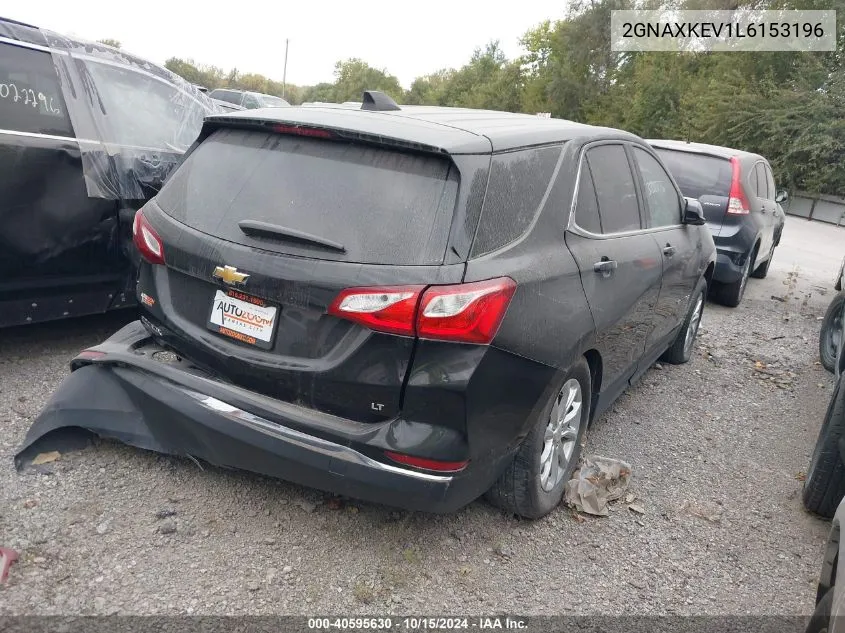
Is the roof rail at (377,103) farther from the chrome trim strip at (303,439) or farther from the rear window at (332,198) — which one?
the chrome trim strip at (303,439)

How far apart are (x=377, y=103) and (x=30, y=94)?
207 cm

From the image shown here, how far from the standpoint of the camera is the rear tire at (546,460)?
2972mm

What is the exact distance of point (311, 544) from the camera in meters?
2.85

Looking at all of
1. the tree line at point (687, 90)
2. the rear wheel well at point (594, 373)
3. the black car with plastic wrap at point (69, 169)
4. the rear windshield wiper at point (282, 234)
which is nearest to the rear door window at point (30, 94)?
the black car with plastic wrap at point (69, 169)

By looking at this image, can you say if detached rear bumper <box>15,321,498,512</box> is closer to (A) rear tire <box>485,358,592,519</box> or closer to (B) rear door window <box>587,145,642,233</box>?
(A) rear tire <box>485,358,592,519</box>

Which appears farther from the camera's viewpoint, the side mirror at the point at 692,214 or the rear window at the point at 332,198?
the side mirror at the point at 692,214

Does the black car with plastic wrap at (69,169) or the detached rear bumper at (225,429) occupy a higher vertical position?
the black car with plastic wrap at (69,169)

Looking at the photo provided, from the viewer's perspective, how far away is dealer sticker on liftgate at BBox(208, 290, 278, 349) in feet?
8.62

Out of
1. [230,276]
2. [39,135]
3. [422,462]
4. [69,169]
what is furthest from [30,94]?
[422,462]

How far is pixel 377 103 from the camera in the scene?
129 inches

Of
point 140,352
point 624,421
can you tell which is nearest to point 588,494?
point 624,421

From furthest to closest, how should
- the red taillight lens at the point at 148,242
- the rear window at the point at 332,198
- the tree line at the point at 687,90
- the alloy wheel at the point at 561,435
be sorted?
the tree line at the point at 687,90
the alloy wheel at the point at 561,435
the red taillight lens at the point at 148,242
the rear window at the point at 332,198

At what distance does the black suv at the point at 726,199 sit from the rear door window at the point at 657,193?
3.10 metres

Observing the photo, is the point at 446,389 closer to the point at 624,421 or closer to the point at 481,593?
the point at 481,593
